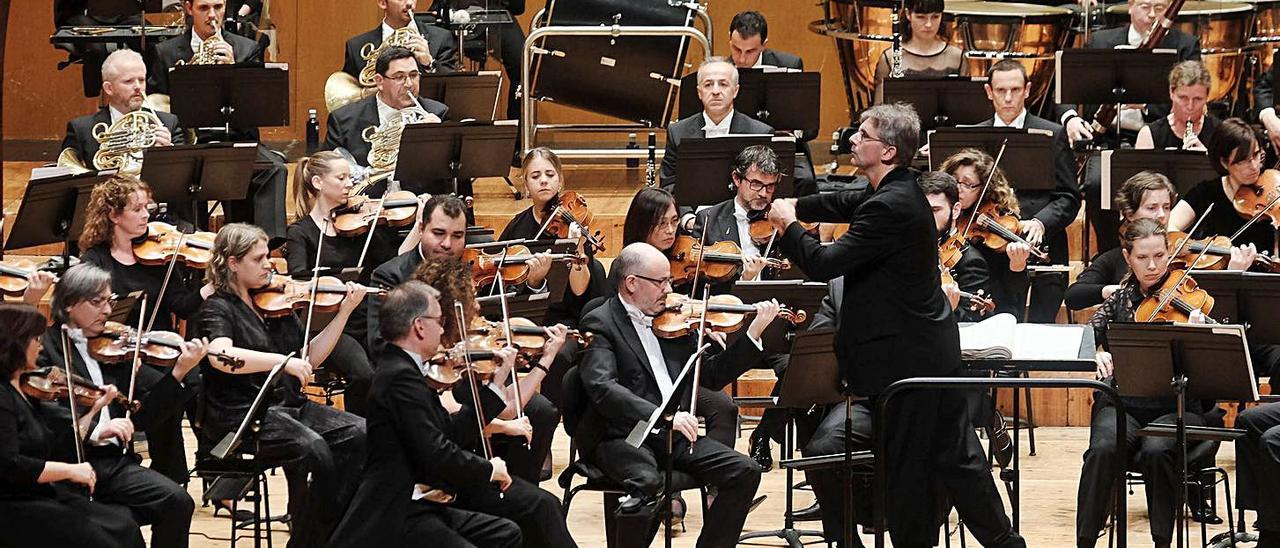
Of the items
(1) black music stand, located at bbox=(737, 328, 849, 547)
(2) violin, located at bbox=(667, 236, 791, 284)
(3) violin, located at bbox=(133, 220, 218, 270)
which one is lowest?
(1) black music stand, located at bbox=(737, 328, 849, 547)

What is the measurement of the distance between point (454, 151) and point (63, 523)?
97.8 inches

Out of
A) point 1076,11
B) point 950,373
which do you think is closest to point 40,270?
point 950,373

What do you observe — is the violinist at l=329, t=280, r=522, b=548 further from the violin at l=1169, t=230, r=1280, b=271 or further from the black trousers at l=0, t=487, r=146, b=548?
the violin at l=1169, t=230, r=1280, b=271

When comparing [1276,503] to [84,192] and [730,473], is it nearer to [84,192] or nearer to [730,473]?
[730,473]

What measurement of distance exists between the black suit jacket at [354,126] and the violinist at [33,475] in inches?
98.3

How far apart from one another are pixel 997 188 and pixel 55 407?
327 centimetres

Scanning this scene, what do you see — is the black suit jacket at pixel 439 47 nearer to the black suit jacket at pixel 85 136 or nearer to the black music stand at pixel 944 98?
the black suit jacket at pixel 85 136

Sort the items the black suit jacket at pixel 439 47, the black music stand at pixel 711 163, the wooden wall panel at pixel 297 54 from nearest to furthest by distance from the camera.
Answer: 1. the black music stand at pixel 711 163
2. the black suit jacket at pixel 439 47
3. the wooden wall panel at pixel 297 54

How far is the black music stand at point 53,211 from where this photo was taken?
5930mm

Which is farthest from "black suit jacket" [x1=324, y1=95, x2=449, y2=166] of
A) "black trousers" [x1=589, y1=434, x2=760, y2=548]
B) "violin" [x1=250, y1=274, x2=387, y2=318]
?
"black trousers" [x1=589, y1=434, x2=760, y2=548]

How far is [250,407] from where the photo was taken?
5375 millimetres

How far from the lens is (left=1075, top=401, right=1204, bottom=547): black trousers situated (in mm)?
5562

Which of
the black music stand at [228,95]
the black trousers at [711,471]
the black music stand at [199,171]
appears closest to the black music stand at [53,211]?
the black music stand at [199,171]

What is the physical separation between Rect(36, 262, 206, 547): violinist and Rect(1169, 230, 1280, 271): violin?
3.14m
